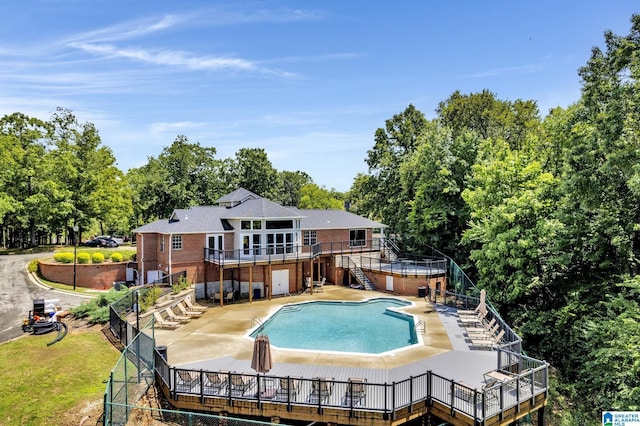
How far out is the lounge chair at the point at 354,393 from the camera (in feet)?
35.9

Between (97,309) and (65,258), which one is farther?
(65,258)

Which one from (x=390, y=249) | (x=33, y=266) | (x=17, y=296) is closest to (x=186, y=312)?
(x=17, y=296)

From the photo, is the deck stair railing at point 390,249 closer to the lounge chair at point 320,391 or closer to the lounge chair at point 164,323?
the lounge chair at point 164,323

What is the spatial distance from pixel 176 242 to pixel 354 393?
17.8m

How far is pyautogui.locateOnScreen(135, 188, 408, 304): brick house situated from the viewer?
2517cm

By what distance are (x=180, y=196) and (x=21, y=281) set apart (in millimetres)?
22625

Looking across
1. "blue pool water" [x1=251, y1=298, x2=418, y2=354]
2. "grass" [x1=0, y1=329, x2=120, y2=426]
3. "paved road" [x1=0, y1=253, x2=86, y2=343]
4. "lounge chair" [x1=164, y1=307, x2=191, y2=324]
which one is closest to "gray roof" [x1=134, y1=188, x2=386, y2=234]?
"lounge chair" [x1=164, y1=307, x2=191, y2=324]

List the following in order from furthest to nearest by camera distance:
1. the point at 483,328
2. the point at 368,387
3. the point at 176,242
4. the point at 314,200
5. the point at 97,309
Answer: the point at 314,200, the point at 176,242, the point at 97,309, the point at 483,328, the point at 368,387

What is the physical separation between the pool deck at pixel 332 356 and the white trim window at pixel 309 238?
12.3m

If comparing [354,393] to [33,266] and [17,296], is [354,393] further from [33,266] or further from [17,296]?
[33,266]

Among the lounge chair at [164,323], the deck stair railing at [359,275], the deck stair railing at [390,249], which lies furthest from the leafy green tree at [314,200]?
the lounge chair at [164,323]

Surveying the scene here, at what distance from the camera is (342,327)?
2036 cm

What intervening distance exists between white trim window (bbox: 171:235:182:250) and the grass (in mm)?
8480

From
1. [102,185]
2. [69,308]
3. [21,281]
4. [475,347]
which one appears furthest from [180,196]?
[475,347]
